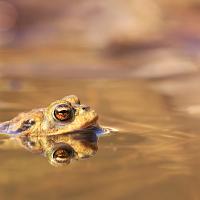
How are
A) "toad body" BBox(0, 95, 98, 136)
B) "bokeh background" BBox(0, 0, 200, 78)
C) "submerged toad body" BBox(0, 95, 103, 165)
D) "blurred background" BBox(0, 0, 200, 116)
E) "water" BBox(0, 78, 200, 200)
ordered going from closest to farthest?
"water" BBox(0, 78, 200, 200) < "submerged toad body" BBox(0, 95, 103, 165) < "toad body" BBox(0, 95, 98, 136) < "blurred background" BBox(0, 0, 200, 116) < "bokeh background" BBox(0, 0, 200, 78)

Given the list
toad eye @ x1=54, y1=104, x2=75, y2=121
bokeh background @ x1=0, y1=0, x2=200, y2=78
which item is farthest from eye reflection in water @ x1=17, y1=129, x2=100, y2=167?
bokeh background @ x1=0, y1=0, x2=200, y2=78

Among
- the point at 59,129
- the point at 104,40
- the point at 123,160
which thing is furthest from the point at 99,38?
the point at 123,160

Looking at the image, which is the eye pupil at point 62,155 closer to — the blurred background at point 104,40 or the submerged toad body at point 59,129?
the submerged toad body at point 59,129

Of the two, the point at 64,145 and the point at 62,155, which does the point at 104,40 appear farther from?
the point at 62,155

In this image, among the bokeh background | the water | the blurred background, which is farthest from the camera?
the bokeh background

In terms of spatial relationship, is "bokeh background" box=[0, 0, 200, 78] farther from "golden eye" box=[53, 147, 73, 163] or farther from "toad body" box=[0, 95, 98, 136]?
"golden eye" box=[53, 147, 73, 163]

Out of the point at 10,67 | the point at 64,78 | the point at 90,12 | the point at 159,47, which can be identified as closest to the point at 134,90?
the point at 64,78

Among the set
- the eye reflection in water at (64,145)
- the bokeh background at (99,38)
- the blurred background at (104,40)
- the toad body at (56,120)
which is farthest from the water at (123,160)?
the bokeh background at (99,38)
